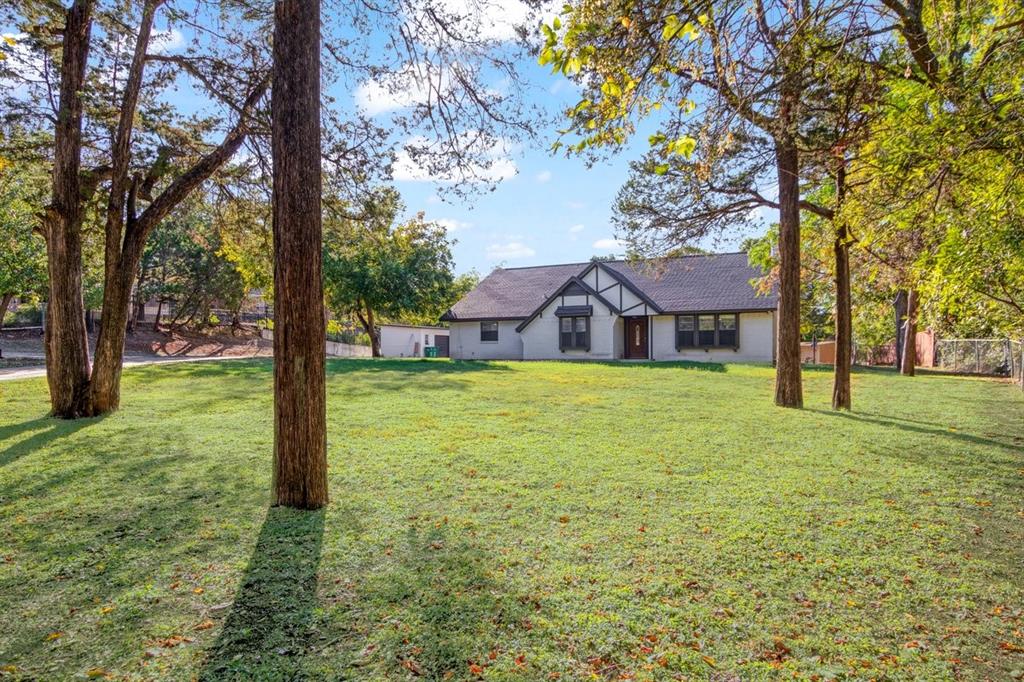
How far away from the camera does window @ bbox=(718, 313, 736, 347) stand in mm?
24984

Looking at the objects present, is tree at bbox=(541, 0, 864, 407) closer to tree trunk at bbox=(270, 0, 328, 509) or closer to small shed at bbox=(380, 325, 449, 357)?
tree trunk at bbox=(270, 0, 328, 509)

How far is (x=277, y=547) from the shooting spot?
4035mm

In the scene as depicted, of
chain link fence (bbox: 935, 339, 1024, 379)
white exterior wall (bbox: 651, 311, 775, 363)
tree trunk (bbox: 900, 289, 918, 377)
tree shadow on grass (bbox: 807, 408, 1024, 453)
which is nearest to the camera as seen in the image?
tree shadow on grass (bbox: 807, 408, 1024, 453)

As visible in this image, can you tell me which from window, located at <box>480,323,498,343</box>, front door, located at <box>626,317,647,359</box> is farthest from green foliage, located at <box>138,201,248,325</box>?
front door, located at <box>626,317,647,359</box>

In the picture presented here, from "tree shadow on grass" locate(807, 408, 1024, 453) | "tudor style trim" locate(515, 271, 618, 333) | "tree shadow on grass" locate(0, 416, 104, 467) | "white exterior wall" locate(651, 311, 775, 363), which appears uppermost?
"tudor style trim" locate(515, 271, 618, 333)

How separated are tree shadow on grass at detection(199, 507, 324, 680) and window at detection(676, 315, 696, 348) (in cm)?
2360

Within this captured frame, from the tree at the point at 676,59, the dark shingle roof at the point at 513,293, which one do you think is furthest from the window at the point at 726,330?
the tree at the point at 676,59

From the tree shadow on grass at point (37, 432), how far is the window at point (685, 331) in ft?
74.2

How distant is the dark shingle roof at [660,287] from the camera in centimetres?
2522

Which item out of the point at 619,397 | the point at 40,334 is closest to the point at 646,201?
the point at 619,397

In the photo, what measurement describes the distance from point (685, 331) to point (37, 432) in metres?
23.7

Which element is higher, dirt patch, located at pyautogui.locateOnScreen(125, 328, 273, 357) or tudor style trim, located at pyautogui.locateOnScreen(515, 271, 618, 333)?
tudor style trim, located at pyautogui.locateOnScreen(515, 271, 618, 333)

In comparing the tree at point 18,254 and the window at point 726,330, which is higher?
the tree at point 18,254

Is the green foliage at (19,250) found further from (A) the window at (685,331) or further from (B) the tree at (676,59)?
(A) the window at (685,331)
